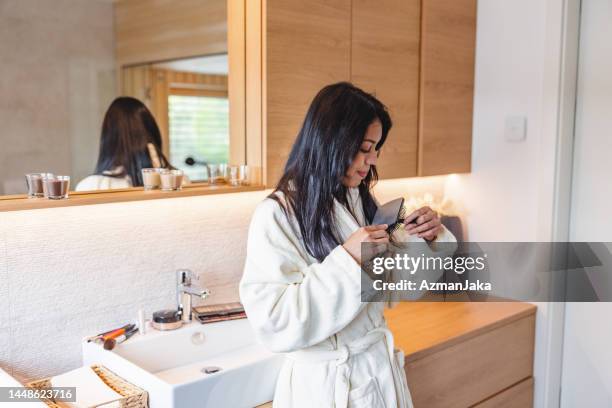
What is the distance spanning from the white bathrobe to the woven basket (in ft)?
1.06

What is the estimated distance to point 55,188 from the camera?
1.59 metres

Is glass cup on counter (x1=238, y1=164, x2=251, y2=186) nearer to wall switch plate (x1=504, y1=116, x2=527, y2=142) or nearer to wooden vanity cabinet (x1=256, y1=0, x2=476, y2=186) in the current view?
wooden vanity cabinet (x1=256, y1=0, x2=476, y2=186)

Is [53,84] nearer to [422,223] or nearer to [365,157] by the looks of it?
[365,157]

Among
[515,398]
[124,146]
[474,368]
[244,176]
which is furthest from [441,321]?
[124,146]

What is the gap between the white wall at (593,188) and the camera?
2.33 m

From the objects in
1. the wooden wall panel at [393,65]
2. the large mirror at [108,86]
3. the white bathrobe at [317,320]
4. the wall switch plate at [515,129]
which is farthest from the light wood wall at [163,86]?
the wall switch plate at [515,129]

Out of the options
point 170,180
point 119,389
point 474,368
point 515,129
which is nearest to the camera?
point 119,389

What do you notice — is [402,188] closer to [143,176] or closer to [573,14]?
[573,14]

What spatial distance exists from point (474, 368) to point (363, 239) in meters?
1.07

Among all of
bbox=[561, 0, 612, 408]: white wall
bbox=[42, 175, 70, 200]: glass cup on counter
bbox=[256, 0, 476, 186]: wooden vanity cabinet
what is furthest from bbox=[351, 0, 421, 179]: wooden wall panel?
bbox=[42, 175, 70, 200]: glass cup on counter

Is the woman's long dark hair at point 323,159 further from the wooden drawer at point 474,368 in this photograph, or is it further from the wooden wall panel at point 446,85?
the wooden wall panel at point 446,85

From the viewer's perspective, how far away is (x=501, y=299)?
101 inches

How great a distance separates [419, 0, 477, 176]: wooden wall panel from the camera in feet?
7.99

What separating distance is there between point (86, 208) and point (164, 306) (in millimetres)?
416
